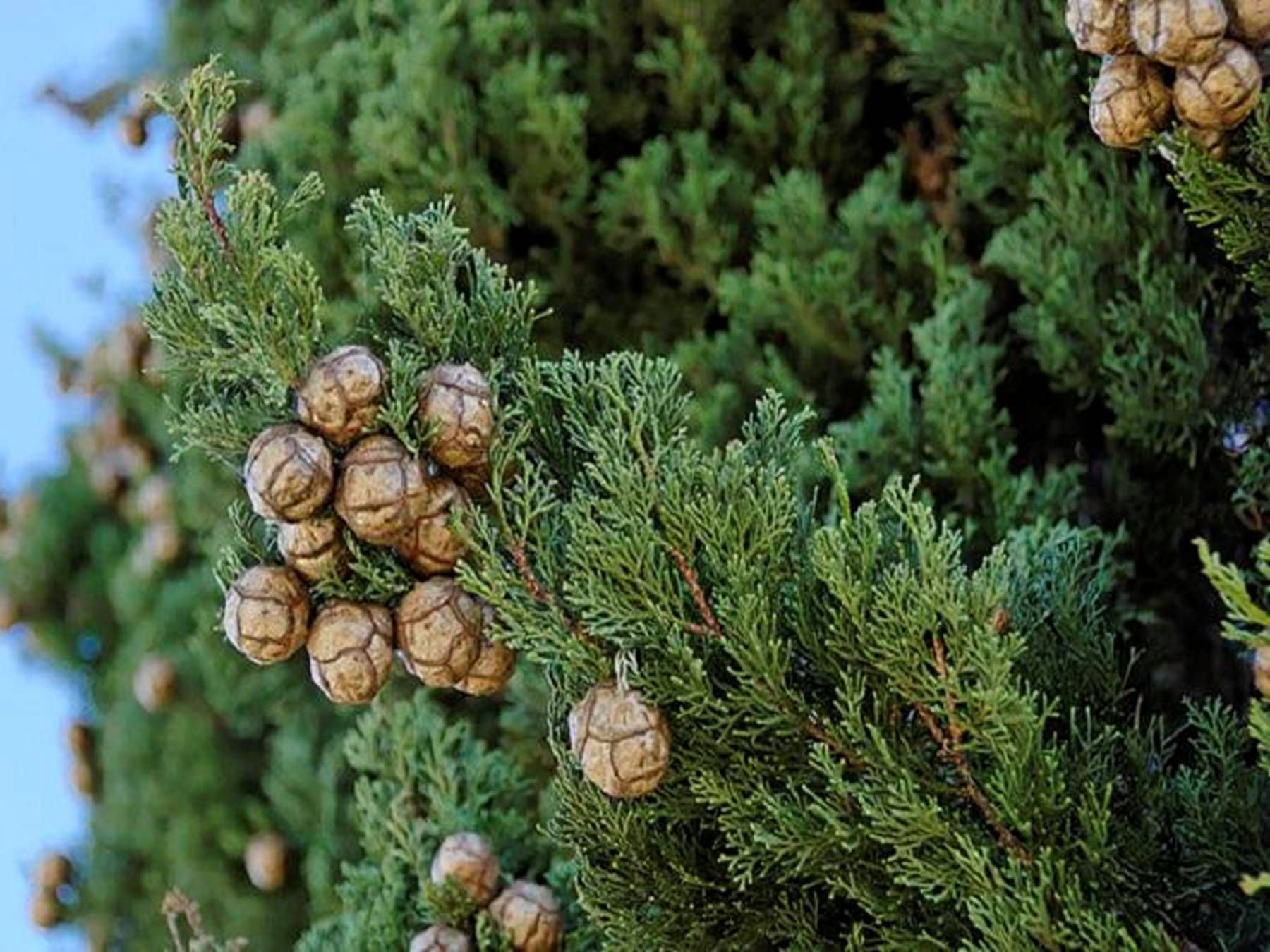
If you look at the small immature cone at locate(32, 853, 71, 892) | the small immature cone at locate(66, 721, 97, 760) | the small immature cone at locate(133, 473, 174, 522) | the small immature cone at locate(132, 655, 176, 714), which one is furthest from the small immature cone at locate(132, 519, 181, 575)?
the small immature cone at locate(32, 853, 71, 892)

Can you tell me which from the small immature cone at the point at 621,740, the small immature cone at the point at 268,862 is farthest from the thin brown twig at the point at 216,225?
the small immature cone at the point at 268,862

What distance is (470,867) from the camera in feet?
4.25

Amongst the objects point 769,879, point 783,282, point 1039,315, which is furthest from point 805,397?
point 769,879

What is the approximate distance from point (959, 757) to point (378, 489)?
0.34 metres

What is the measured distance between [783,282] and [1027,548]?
424mm

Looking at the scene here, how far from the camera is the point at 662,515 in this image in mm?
1005

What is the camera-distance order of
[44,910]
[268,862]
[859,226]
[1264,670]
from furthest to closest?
[44,910] < [268,862] < [859,226] < [1264,670]

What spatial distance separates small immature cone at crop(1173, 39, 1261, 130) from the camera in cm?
101

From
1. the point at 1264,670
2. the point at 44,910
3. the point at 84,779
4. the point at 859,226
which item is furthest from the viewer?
the point at 84,779

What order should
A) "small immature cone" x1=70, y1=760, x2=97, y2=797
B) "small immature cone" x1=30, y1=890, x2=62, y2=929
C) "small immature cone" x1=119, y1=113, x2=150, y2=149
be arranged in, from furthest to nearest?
"small immature cone" x1=70, y1=760, x2=97, y2=797, "small immature cone" x1=30, y1=890, x2=62, y2=929, "small immature cone" x1=119, y1=113, x2=150, y2=149

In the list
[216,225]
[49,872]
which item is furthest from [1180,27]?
[49,872]

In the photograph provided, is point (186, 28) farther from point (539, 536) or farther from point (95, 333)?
point (539, 536)

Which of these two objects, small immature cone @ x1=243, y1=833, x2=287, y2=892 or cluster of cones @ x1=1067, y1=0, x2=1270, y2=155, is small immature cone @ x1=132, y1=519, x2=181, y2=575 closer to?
small immature cone @ x1=243, y1=833, x2=287, y2=892

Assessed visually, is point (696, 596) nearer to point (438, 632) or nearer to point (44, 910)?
point (438, 632)
